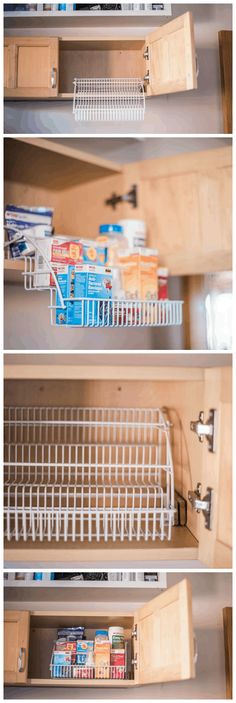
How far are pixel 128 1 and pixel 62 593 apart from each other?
1.49 m

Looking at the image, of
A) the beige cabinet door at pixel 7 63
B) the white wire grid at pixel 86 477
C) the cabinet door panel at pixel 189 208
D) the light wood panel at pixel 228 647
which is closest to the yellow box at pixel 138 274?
the cabinet door panel at pixel 189 208

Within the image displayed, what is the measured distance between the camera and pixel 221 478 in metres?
1.54

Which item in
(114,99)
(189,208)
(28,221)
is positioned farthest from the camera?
(189,208)

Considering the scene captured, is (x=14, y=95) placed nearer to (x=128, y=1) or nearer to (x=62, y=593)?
(x=128, y=1)

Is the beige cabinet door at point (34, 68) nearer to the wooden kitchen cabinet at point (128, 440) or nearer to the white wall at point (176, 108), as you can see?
the white wall at point (176, 108)

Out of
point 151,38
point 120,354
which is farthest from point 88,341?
point 151,38

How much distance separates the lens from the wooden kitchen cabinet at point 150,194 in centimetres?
181

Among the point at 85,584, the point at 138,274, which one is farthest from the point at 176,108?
the point at 85,584

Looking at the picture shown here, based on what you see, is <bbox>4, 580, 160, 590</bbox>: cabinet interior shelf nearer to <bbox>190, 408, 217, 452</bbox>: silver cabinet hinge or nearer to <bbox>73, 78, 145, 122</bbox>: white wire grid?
<bbox>190, 408, 217, 452</bbox>: silver cabinet hinge

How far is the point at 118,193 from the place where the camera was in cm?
203

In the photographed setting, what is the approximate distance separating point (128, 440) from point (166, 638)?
1.97 feet

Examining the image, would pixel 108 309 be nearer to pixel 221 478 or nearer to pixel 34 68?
pixel 221 478

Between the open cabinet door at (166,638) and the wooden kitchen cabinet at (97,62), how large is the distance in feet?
4.07

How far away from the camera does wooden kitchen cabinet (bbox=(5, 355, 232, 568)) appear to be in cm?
154
